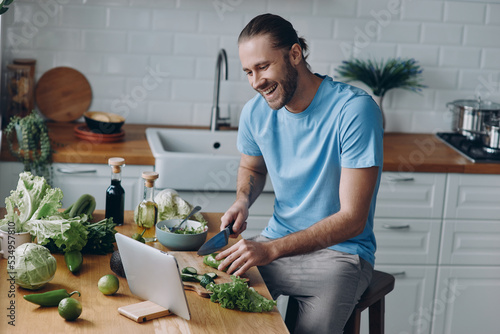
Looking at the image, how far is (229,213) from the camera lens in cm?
218

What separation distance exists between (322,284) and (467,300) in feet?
5.43

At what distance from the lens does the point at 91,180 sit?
3.07m

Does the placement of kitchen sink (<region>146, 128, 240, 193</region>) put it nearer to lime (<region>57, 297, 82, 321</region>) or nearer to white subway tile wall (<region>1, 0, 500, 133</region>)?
white subway tile wall (<region>1, 0, 500, 133</region>)

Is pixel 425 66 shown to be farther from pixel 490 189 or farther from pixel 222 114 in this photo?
pixel 222 114

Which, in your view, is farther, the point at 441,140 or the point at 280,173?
the point at 441,140

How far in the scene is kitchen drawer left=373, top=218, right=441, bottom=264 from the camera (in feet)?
10.9

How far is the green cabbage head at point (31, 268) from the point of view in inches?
61.4

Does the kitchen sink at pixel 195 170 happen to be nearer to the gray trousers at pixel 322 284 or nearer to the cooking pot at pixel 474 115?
the gray trousers at pixel 322 284

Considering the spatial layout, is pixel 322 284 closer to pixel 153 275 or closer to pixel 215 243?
pixel 215 243

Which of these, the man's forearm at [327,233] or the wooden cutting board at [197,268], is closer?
the wooden cutting board at [197,268]

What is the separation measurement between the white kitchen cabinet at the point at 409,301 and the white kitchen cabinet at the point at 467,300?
47mm

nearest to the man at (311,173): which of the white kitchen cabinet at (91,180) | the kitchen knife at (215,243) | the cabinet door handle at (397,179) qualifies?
the kitchen knife at (215,243)

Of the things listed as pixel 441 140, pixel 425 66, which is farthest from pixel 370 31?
pixel 441 140

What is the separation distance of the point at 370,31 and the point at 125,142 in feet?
5.23
